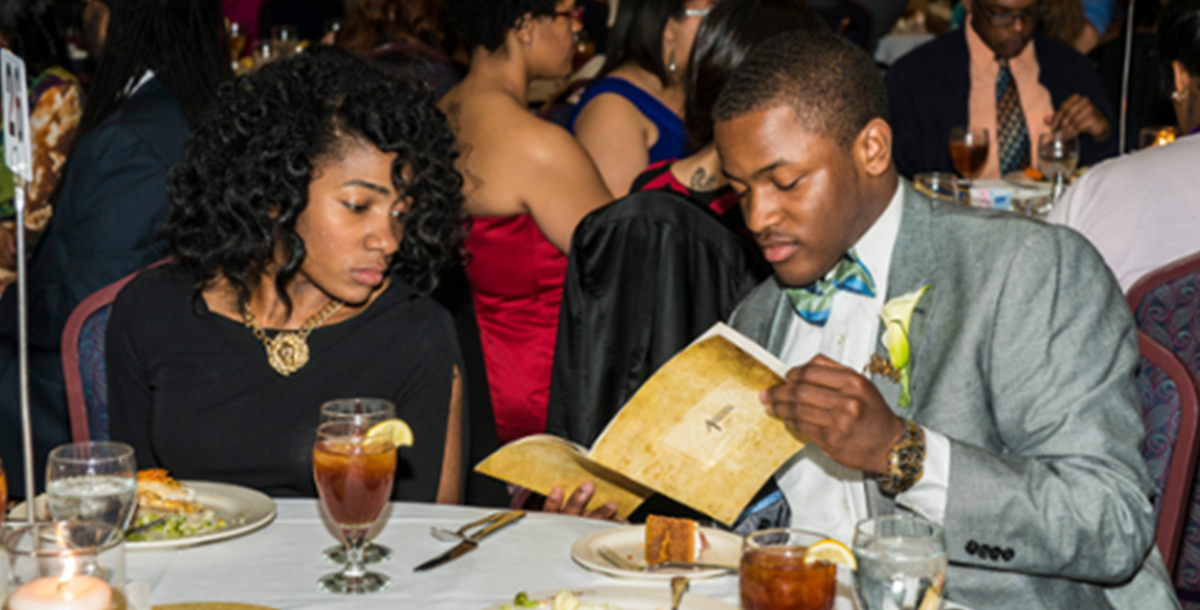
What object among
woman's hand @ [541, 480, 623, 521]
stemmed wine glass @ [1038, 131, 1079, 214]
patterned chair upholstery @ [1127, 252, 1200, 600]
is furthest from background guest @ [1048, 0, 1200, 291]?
woman's hand @ [541, 480, 623, 521]

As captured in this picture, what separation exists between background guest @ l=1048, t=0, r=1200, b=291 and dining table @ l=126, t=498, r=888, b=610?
1.44 m

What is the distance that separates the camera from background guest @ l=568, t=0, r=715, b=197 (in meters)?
3.92

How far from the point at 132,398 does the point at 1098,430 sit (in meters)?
1.54

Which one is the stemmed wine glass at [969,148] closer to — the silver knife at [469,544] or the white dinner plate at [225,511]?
the silver knife at [469,544]

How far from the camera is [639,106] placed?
3.96 meters

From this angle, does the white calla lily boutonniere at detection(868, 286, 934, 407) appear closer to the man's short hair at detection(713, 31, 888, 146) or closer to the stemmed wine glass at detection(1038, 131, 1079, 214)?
the man's short hair at detection(713, 31, 888, 146)

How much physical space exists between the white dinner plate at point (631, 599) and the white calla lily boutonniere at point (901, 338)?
53 centimetres

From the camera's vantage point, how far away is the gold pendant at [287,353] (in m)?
2.06

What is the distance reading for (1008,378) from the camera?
1.60 metres

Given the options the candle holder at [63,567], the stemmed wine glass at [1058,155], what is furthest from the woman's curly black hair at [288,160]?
the stemmed wine glass at [1058,155]

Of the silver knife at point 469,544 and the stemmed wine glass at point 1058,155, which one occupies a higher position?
the stemmed wine glass at point 1058,155

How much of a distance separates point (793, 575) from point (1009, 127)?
3712 mm

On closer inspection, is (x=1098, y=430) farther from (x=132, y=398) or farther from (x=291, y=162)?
(x=132, y=398)

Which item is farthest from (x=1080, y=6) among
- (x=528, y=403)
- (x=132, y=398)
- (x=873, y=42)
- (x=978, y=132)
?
(x=132, y=398)
